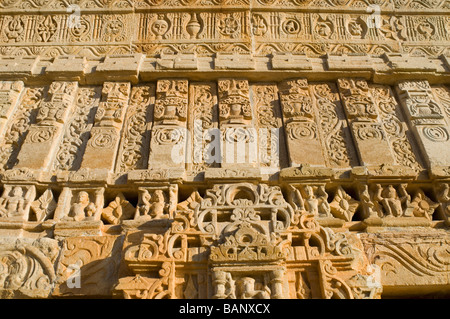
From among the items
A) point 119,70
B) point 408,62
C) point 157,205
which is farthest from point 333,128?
point 119,70

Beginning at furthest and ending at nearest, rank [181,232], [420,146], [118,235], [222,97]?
[222,97]
[420,146]
[118,235]
[181,232]

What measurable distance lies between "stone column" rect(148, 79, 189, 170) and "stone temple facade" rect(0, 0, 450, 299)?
2 cm

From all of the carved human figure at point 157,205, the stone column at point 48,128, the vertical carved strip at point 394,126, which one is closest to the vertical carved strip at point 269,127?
the carved human figure at point 157,205

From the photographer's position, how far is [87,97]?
17.5 ft

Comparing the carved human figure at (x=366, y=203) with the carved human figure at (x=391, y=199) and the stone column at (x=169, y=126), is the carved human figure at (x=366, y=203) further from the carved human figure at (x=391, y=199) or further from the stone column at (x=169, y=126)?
the stone column at (x=169, y=126)

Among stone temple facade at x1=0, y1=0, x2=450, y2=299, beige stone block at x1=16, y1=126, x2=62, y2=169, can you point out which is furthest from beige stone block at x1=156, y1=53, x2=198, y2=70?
beige stone block at x1=16, y1=126, x2=62, y2=169

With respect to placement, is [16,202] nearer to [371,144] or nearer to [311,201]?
[311,201]

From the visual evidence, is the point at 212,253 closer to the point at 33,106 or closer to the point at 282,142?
the point at 282,142

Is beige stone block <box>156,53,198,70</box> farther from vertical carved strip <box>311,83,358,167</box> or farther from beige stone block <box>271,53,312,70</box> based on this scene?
vertical carved strip <box>311,83,358,167</box>

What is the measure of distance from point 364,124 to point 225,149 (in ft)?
5.64

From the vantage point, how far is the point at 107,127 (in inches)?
191

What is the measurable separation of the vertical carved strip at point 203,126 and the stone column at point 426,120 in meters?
2.38
